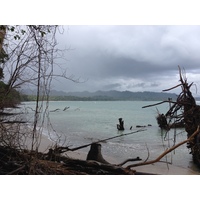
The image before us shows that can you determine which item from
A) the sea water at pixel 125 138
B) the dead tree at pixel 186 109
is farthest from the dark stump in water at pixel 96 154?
the dead tree at pixel 186 109

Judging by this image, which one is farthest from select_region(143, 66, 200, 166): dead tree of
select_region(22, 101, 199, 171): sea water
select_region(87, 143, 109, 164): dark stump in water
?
select_region(87, 143, 109, 164): dark stump in water

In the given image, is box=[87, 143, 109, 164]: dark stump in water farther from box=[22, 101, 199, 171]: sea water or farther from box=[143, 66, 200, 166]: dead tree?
box=[143, 66, 200, 166]: dead tree

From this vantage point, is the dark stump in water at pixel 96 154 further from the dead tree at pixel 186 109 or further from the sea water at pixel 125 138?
the dead tree at pixel 186 109

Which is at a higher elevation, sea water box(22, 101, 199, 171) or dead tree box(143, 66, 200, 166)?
dead tree box(143, 66, 200, 166)

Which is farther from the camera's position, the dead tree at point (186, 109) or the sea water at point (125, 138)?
the sea water at point (125, 138)

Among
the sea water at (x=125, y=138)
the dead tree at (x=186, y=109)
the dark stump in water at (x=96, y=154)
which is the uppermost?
the dead tree at (x=186, y=109)

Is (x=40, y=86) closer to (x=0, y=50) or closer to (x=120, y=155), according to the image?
(x=0, y=50)

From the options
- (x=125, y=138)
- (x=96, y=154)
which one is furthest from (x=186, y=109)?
(x=125, y=138)

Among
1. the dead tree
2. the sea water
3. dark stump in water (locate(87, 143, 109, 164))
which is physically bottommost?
the sea water

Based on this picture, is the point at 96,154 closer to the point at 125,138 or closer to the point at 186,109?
the point at 186,109

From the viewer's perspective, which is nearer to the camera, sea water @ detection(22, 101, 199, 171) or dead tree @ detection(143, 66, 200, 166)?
dead tree @ detection(143, 66, 200, 166)

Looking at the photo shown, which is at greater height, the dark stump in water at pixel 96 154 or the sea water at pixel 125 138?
the dark stump in water at pixel 96 154

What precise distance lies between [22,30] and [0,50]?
51cm

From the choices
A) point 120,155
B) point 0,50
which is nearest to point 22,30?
point 0,50
